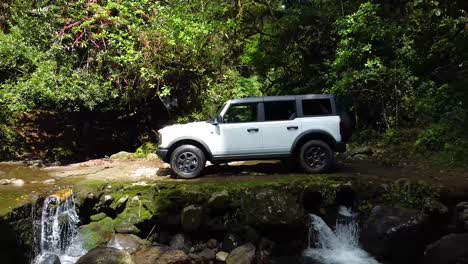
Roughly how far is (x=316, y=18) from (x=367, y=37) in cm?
232

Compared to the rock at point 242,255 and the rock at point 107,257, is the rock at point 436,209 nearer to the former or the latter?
the rock at point 242,255

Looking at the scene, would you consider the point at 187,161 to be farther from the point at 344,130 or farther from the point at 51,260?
the point at 344,130

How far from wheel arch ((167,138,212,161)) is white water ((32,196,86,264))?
2.41m

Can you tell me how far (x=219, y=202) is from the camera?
8.09m

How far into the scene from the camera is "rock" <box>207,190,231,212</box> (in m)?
8.09

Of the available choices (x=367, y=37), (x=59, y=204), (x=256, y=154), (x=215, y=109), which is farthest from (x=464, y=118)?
(x=59, y=204)

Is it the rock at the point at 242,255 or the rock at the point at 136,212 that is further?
the rock at the point at 136,212

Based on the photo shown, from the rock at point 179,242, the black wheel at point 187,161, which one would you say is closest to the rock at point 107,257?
the rock at point 179,242

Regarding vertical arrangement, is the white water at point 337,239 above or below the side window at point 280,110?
below

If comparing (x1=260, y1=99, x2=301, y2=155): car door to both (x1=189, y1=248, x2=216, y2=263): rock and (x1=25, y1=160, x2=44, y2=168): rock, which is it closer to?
(x1=189, y1=248, x2=216, y2=263): rock

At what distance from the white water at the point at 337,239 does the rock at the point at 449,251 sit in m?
1.14

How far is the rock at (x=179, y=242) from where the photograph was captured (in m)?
7.90

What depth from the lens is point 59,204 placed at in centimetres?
817

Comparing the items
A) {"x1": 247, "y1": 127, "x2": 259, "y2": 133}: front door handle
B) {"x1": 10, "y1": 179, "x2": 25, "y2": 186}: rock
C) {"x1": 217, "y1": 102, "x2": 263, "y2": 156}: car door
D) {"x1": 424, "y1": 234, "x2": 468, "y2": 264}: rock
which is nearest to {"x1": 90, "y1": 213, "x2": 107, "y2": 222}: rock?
{"x1": 10, "y1": 179, "x2": 25, "y2": 186}: rock
